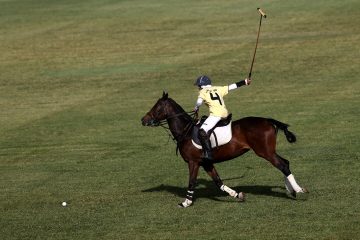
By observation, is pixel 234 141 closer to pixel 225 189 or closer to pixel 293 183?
pixel 225 189

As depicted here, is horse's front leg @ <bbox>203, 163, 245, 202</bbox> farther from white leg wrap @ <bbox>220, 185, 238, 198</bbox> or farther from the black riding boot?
the black riding boot

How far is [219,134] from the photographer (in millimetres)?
21984

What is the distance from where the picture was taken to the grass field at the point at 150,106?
21.1 m

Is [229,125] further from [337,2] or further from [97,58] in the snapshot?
[337,2]

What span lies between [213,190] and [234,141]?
2536 millimetres

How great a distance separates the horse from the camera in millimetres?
21719

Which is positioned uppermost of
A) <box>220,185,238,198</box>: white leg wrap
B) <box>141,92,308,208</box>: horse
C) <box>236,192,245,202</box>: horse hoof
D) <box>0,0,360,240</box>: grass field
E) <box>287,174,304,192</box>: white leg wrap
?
<box>141,92,308,208</box>: horse

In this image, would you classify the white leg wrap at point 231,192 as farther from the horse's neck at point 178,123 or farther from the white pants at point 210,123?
the horse's neck at point 178,123

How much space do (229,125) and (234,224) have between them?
2.99 meters

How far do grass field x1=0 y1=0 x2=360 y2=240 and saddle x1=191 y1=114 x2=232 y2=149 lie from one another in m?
1.59

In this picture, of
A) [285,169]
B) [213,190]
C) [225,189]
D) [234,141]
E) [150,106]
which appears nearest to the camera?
[285,169]

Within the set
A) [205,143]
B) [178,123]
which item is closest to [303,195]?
[205,143]

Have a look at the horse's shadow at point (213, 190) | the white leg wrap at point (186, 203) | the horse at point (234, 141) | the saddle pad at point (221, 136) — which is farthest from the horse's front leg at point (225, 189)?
the white leg wrap at point (186, 203)

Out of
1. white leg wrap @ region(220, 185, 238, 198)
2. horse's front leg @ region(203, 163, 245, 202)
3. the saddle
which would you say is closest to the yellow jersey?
the saddle
